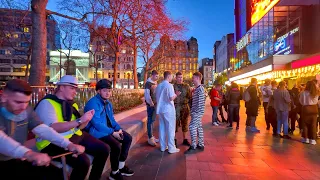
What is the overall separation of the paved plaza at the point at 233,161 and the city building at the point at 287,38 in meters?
13.2

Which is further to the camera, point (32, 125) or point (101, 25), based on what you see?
point (101, 25)

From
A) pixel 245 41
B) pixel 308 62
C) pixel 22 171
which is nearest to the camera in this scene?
pixel 22 171

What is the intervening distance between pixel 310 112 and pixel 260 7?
28705 mm

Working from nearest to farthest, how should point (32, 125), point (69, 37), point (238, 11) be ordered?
point (32, 125), point (69, 37), point (238, 11)

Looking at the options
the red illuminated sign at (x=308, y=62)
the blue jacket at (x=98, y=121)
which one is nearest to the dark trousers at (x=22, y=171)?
the blue jacket at (x=98, y=121)

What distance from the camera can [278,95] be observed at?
697 centimetres

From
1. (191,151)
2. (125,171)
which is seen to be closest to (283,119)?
(191,151)

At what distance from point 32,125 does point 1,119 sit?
0.28 meters

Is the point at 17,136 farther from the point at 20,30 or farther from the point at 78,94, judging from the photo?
the point at 20,30

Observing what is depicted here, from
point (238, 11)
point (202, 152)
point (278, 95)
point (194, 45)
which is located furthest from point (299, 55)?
point (194, 45)

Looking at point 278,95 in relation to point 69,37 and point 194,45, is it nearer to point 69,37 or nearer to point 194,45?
point 69,37

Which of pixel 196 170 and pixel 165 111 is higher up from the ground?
pixel 165 111

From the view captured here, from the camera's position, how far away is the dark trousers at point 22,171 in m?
1.95

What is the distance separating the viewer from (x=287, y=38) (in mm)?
25016
